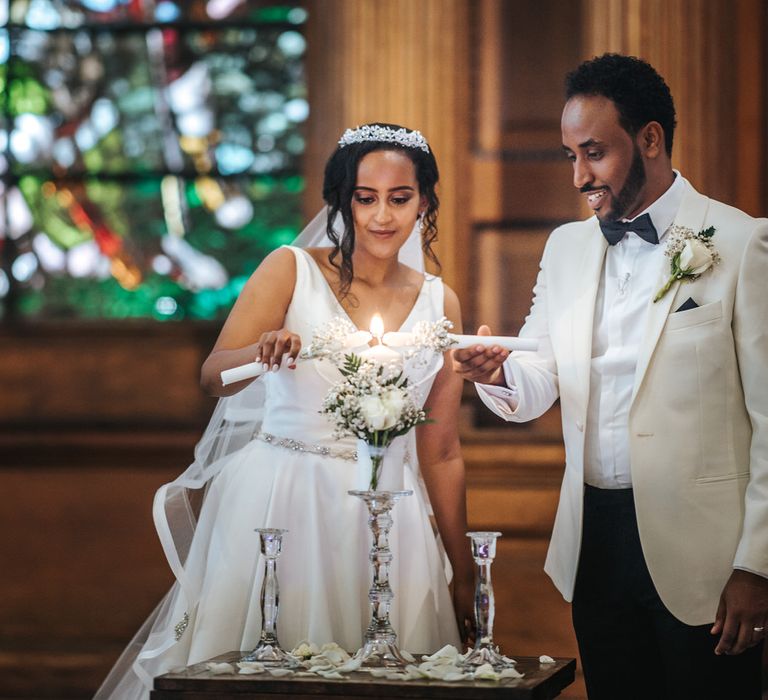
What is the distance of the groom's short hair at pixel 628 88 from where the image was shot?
112 inches

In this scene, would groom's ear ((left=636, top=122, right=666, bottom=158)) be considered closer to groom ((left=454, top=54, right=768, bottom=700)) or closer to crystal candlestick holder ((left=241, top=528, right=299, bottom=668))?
groom ((left=454, top=54, right=768, bottom=700))

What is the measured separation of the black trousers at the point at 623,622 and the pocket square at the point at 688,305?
431mm

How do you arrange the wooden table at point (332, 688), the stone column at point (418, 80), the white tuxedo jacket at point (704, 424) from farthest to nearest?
the stone column at point (418, 80) < the white tuxedo jacket at point (704, 424) < the wooden table at point (332, 688)

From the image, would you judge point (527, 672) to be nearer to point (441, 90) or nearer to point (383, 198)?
point (383, 198)

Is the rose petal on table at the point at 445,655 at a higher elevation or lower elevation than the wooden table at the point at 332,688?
higher

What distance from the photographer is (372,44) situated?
516 centimetres

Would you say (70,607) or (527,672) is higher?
(527,672)

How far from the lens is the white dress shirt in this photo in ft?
9.18

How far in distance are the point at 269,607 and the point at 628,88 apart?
143 centimetres

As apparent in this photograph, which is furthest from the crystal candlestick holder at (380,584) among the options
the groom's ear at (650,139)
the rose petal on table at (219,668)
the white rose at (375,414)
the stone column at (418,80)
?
the stone column at (418,80)

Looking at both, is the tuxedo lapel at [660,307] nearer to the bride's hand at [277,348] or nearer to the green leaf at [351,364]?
the green leaf at [351,364]

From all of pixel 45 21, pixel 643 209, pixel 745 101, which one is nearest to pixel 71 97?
pixel 45 21

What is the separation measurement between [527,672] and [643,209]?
110 cm

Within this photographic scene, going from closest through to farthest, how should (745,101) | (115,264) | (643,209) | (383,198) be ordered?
(643,209), (383,198), (745,101), (115,264)
